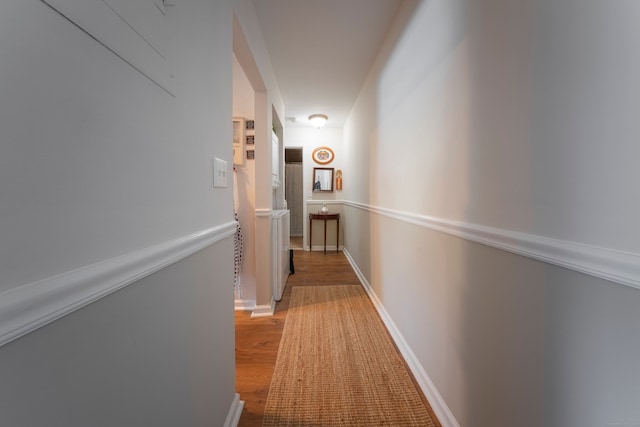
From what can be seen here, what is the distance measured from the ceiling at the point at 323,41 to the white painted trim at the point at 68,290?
194 centimetres

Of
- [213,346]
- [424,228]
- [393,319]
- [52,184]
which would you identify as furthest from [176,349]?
[393,319]

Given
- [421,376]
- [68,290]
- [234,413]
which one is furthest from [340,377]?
[68,290]

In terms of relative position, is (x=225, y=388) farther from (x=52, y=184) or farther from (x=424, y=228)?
(x=424, y=228)

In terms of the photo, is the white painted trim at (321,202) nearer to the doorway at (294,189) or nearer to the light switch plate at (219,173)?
the doorway at (294,189)

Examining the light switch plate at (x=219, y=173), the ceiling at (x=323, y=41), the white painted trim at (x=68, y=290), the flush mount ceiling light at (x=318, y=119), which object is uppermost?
the ceiling at (x=323, y=41)

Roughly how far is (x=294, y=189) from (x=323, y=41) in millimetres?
4616

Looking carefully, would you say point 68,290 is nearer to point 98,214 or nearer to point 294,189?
point 98,214

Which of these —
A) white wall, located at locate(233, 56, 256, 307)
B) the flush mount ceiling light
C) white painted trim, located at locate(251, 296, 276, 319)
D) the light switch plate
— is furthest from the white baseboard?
the flush mount ceiling light

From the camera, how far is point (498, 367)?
88 centimetres

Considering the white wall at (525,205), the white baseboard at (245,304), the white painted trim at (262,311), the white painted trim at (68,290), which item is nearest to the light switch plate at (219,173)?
the white painted trim at (68,290)

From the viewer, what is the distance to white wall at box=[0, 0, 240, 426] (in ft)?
1.11

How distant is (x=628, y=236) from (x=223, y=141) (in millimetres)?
1243

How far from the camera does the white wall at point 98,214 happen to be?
340 mm

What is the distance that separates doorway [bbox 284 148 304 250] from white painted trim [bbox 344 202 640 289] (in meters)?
5.58
